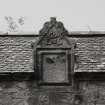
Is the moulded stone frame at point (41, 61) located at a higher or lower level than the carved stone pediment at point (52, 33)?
lower

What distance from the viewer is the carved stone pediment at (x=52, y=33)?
1052cm

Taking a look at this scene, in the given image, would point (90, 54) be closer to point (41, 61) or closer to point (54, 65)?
point (54, 65)

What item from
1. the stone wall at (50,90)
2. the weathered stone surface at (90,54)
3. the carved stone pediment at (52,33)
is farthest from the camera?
the carved stone pediment at (52,33)

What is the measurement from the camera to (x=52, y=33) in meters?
10.6

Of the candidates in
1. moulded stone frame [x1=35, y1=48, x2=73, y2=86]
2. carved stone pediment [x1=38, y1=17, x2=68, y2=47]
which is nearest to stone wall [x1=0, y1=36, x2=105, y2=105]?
moulded stone frame [x1=35, y1=48, x2=73, y2=86]

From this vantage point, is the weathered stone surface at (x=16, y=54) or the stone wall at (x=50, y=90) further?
the weathered stone surface at (x=16, y=54)

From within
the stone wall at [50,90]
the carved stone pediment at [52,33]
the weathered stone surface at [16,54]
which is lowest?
the stone wall at [50,90]

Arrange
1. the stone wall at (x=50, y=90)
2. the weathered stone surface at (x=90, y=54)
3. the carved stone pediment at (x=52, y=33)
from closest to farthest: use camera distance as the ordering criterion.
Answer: the stone wall at (x=50, y=90) < the weathered stone surface at (x=90, y=54) < the carved stone pediment at (x=52, y=33)

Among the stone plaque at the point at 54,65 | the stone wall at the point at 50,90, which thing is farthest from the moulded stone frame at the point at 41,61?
the stone wall at the point at 50,90

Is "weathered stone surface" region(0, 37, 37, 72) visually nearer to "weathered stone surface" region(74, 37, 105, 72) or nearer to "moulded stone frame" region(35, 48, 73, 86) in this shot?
"moulded stone frame" region(35, 48, 73, 86)

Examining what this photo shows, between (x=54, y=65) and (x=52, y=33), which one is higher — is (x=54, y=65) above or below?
below

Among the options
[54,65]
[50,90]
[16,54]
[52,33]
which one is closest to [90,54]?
[54,65]

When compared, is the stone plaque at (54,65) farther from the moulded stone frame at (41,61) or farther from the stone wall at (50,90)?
the stone wall at (50,90)

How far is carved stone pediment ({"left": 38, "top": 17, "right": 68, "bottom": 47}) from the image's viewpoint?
1052cm
